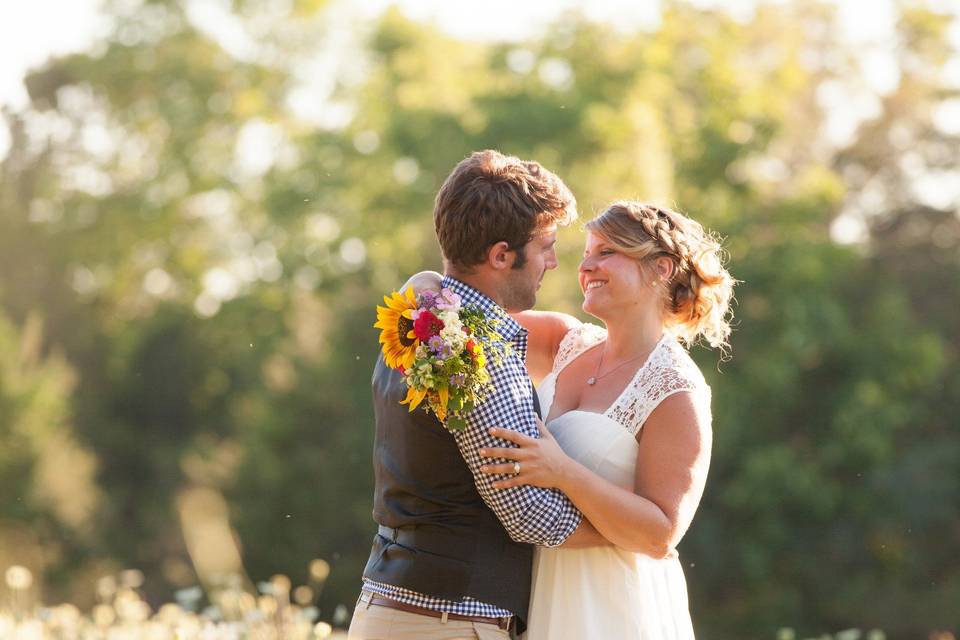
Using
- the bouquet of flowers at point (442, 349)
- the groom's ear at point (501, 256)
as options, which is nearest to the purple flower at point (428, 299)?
the bouquet of flowers at point (442, 349)

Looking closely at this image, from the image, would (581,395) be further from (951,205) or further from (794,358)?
(951,205)

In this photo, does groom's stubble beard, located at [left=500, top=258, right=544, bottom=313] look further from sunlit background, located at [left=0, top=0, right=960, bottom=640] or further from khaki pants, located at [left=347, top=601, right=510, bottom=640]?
sunlit background, located at [left=0, top=0, right=960, bottom=640]

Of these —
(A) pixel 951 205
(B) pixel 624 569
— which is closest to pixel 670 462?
(B) pixel 624 569

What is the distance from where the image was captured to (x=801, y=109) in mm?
32062

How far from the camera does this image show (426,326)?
4043 millimetres

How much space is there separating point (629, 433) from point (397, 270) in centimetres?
2328

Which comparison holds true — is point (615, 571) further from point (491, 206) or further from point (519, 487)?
point (491, 206)

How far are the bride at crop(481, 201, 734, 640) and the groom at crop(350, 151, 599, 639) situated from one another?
104 millimetres

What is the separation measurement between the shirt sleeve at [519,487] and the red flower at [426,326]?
0.68 ft

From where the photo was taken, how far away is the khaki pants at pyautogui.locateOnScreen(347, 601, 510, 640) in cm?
411

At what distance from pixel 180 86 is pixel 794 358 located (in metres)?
18.1

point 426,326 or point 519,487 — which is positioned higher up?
point 426,326

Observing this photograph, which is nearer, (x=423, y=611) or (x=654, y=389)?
(x=423, y=611)

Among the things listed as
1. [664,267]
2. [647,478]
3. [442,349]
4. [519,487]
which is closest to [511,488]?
[519,487]
